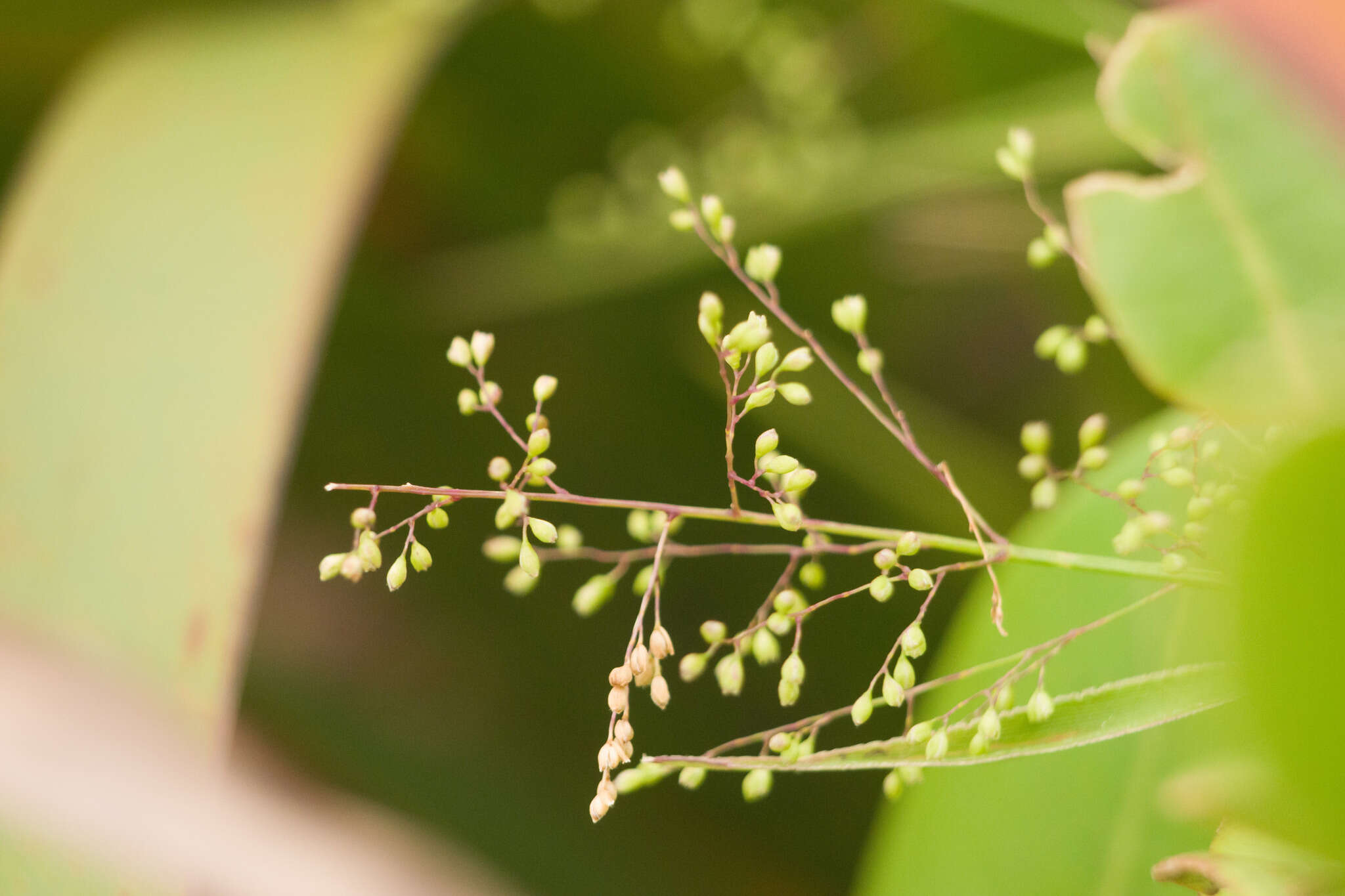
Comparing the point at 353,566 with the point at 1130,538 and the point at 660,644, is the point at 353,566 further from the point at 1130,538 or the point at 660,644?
the point at 1130,538

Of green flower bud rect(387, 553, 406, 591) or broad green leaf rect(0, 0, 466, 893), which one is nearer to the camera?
green flower bud rect(387, 553, 406, 591)

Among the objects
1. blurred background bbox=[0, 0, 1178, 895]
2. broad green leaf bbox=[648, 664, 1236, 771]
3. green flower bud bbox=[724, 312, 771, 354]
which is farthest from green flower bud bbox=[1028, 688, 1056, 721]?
blurred background bbox=[0, 0, 1178, 895]

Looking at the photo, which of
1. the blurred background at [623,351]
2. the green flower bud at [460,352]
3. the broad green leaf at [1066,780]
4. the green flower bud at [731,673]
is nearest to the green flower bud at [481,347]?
the green flower bud at [460,352]

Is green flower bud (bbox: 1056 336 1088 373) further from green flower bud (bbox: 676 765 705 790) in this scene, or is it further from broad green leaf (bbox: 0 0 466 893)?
broad green leaf (bbox: 0 0 466 893)

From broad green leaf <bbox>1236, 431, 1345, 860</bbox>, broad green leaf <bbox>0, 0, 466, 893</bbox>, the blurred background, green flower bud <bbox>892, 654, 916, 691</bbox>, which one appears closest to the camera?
broad green leaf <bbox>1236, 431, 1345, 860</bbox>

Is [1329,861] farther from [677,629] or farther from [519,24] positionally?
[519,24]

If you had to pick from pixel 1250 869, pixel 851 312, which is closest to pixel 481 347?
pixel 851 312
